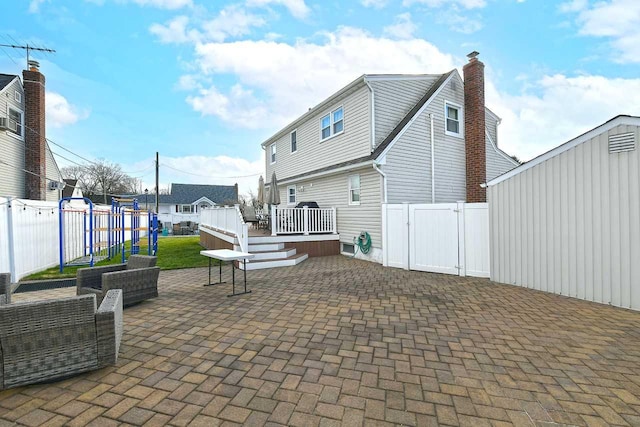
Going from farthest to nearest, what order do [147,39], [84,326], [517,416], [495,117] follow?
[495,117], [147,39], [84,326], [517,416]

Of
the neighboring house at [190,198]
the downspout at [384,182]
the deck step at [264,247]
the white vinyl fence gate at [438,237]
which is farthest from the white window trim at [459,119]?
the neighboring house at [190,198]

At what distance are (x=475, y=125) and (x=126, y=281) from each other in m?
13.0

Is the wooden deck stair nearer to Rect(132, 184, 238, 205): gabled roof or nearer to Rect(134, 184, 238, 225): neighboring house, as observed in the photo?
Rect(134, 184, 238, 225): neighboring house

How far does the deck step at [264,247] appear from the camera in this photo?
1013cm

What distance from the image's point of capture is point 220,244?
41.3 feet

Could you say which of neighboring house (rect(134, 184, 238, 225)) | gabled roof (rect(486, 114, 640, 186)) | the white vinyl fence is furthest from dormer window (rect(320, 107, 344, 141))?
neighboring house (rect(134, 184, 238, 225))

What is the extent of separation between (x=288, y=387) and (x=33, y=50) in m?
21.5

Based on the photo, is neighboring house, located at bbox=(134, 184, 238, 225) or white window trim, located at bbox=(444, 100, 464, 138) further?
neighboring house, located at bbox=(134, 184, 238, 225)

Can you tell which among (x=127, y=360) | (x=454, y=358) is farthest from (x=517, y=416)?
(x=127, y=360)

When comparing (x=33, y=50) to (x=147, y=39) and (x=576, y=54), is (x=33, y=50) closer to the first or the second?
(x=147, y=39)

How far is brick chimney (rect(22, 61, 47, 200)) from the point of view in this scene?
1533 cm

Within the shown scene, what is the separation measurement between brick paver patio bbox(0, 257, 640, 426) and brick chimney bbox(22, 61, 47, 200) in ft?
51.5

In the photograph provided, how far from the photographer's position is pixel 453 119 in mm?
12719

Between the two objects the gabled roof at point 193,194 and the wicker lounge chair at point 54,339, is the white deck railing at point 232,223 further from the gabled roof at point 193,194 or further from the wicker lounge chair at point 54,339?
the gabled roof at point 193,194
